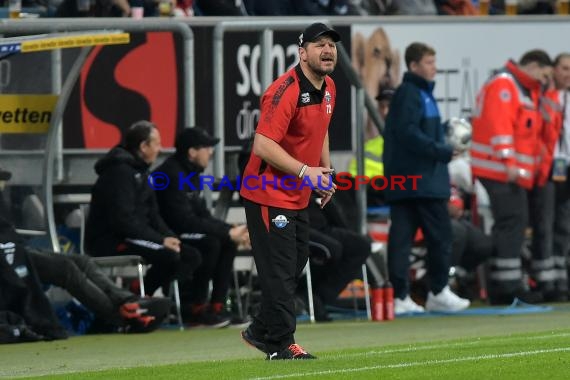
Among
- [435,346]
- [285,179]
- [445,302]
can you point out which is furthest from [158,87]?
[285,179]

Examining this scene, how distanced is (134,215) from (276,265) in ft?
14.2

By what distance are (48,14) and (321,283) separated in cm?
351

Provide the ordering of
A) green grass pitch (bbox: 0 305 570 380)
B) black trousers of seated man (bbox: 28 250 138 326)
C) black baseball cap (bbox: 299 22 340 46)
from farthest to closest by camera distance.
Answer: black trousers of seated man (bbox: 28 250 138 326), black baseball cap (bbox: 299 22 340 46), green grass pitch (bbox: 0 305 570 380)

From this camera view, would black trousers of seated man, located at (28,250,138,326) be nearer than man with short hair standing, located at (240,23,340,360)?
No

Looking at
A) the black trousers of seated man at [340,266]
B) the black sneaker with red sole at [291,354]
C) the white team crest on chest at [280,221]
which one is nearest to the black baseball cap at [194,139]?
the black trousers of seated man at [340,266]

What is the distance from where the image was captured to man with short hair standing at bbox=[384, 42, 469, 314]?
1617cm

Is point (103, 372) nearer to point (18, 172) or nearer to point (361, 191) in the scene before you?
point (18, 172)

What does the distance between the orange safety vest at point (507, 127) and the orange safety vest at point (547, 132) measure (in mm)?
92

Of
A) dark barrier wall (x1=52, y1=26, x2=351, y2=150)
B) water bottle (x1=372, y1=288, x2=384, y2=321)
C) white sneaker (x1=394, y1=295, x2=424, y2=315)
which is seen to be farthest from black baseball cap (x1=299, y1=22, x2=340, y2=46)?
white sneaker (x1=394, y1=295, x2=424, y2=315)

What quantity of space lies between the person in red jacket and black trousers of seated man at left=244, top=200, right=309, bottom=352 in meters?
6.86

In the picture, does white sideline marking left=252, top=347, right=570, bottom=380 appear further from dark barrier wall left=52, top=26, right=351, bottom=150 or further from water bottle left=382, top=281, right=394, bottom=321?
dark barrier wall left=52, top=26, right=351, bottom=150

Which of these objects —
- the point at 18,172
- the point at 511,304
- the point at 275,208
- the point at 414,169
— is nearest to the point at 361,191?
the point at 414,169

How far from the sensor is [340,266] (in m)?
16.1

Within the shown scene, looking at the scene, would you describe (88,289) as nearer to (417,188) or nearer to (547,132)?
(417,188)
